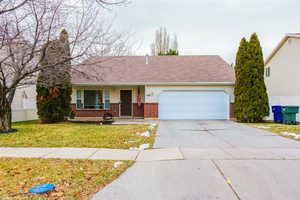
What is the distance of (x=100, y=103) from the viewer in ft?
54.7

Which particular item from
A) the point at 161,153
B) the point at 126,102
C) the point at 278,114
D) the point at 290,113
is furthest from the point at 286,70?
the point at 161,153

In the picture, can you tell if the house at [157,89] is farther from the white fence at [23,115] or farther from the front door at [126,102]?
the white fence at [23,115]

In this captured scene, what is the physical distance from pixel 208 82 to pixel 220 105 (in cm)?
181

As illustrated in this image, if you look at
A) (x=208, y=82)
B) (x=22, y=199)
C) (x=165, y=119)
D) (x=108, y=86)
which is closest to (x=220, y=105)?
(x=208, y=82)

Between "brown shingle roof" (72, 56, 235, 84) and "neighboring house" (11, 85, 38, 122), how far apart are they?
3.86 metres

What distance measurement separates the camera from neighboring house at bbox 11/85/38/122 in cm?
1496

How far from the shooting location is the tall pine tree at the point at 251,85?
1310cm

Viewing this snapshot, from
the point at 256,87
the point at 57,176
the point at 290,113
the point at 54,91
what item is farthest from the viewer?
the point at 54,91

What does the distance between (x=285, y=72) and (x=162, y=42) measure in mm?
22490

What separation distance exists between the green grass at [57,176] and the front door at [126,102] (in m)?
11.3

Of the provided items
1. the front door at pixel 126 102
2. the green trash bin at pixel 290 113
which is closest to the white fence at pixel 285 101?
the green trash bin at pixel 290 113

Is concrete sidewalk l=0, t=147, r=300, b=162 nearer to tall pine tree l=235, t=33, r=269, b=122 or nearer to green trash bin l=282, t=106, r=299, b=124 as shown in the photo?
green trash bin l=282, t=106, r=299, b=124

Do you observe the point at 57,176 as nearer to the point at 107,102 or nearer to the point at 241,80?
the point at 241,80

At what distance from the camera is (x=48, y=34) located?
342 inches
